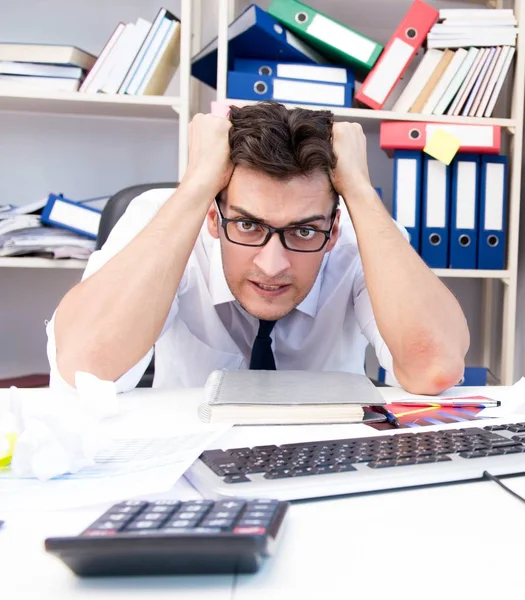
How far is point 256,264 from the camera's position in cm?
111

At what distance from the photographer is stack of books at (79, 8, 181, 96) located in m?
1.84

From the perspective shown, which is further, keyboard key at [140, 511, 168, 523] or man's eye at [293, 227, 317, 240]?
man's eye at [293, 227, 317, 240]

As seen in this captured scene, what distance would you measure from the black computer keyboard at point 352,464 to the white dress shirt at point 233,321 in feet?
2.12

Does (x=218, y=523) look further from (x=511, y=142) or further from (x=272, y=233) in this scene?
(x=511, y=142)

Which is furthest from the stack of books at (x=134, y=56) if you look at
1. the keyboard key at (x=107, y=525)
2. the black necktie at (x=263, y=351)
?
the keyboard key at (x=107, y=525)

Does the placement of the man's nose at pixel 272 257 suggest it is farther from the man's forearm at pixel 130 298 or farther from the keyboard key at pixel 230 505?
the keyboard key at pixel 230 505

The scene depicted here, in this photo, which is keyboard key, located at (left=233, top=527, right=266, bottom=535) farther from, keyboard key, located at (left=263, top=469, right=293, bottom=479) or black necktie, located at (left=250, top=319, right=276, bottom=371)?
black necktie, located at (left=250, top=319, right=276, bottom=371)

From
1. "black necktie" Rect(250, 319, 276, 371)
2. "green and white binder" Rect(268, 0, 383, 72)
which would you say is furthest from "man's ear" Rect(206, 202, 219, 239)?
"green and white binder" Rect(268, 0, 383, 72)

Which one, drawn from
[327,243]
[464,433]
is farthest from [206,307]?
[464,433]

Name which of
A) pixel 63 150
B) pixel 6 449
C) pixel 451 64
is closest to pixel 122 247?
pixel 6 449

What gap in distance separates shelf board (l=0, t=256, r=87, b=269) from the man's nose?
91 centimetres

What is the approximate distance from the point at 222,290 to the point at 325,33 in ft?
3.18

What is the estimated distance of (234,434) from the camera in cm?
70

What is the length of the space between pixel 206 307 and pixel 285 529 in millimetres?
913
